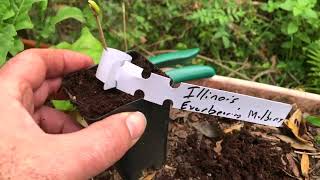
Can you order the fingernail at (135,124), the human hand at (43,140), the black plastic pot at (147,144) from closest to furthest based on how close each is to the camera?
1. the human hand at (43,140)
2. the fingernail at (135,124)
3. the black plastic pot at (147,144)

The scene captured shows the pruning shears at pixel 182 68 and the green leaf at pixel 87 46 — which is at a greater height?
the green leaf at pixel 87 46

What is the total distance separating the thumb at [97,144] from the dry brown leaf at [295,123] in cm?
75

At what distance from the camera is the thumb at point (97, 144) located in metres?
0.99

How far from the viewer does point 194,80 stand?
5.27ft

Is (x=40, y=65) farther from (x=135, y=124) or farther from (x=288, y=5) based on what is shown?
(x=288, y=5)

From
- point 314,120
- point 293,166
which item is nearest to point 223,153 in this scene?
point 293,166

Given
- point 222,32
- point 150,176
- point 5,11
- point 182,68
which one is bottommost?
point 150,176

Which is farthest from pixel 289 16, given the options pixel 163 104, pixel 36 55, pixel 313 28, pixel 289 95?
pixel 36 55

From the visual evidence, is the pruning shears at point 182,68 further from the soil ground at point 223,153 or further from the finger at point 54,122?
the finger at point 54,122

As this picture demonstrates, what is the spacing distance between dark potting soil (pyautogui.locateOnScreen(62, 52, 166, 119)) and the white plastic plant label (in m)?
0.03

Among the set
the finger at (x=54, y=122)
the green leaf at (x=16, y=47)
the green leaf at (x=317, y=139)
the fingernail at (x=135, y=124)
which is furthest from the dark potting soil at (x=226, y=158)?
the green leaf at (x=16, y=47)

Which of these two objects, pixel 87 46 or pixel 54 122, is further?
pixel 87 46

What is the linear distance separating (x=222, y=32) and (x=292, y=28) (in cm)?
29

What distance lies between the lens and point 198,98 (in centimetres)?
123
